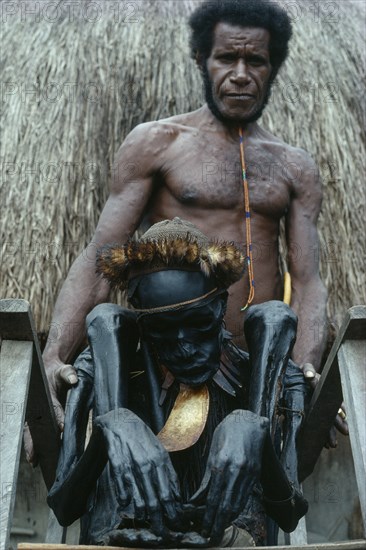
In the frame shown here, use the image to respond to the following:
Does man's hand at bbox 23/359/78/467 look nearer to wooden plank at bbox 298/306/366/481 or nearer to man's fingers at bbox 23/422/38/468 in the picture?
man's fingers at bbox 23/422/38/468

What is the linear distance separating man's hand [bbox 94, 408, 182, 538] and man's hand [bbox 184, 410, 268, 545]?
5 cm

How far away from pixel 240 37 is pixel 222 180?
1.33 feet

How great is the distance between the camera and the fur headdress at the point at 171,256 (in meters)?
2.08

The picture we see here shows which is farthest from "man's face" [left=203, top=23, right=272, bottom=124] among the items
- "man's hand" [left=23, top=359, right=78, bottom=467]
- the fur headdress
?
"man's hand" [left=23, top=359, right=78, bottom=467]

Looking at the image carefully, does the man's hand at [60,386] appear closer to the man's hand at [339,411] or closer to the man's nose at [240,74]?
the man's hand at [339,411]

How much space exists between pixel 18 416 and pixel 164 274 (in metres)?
0.40

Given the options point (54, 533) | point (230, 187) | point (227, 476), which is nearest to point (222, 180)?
point (230, 187)

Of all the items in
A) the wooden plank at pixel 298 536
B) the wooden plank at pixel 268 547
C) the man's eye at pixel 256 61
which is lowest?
the wooden plank at pixel 298 536

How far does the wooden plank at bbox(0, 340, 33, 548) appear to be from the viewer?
1.89 meters

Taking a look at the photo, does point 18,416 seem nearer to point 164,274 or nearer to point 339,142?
point 164,274

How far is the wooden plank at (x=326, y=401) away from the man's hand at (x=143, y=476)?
491 mm

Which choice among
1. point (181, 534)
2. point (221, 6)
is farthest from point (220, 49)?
point (181, 534)

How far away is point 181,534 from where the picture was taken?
1813mm

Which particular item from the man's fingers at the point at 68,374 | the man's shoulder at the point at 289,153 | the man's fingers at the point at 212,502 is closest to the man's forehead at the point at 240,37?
the man's shoulder at the point at 289,153
